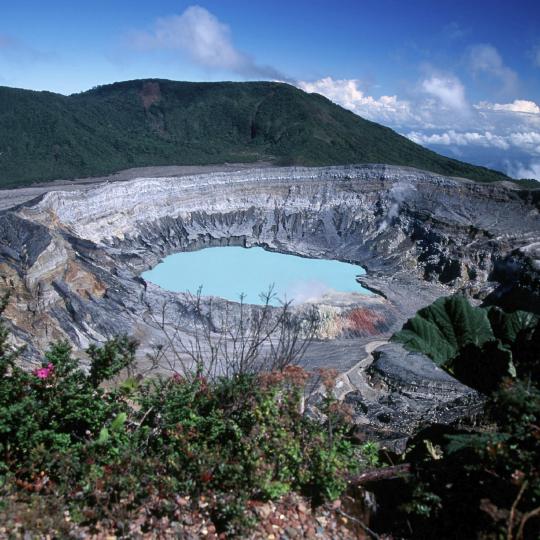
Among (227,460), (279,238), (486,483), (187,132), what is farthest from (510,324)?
(187,132)

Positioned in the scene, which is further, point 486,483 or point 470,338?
point 470,338

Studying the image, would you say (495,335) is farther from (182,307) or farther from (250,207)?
(250,207)

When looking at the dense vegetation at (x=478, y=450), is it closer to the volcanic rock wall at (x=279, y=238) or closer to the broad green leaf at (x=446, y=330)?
the broad green leaf at (x=446, y=330)

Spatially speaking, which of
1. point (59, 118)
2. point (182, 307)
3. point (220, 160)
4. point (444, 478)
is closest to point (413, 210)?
point (182, 307)

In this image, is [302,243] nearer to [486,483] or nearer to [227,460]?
[227,460]

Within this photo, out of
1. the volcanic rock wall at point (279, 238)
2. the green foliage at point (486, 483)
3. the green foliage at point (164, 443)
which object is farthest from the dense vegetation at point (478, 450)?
the volcanic rock wall at point (279, 238)

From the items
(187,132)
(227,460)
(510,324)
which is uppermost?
(187,132)
